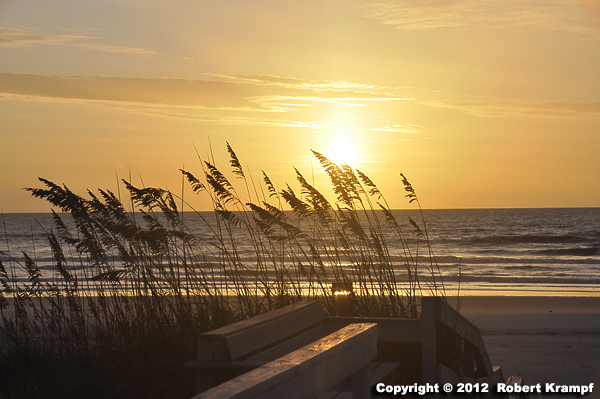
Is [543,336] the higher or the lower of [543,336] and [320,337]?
the lower

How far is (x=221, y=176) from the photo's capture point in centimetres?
499

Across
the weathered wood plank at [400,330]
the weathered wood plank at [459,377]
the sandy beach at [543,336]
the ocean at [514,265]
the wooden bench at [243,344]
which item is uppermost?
the wooden bench at [243,344]

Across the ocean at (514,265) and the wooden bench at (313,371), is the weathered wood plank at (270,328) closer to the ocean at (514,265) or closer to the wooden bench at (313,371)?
the wooden bench at (313,371)

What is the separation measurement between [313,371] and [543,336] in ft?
22.3

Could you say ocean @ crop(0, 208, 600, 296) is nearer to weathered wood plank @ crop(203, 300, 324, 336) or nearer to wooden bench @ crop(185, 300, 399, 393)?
weathered wood plank @ crop(203, 300, 324, 336)

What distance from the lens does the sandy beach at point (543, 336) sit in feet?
17.7

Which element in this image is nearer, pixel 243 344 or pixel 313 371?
pixel 313 371

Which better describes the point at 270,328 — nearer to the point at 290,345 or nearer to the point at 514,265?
the point at 290,345

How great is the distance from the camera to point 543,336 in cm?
733

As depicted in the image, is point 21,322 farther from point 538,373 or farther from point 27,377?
point 538,373

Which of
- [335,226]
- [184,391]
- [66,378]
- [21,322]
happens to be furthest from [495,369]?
[21,322]

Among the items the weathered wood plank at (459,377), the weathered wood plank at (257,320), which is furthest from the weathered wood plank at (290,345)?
the weathered wood plank at (459,377)

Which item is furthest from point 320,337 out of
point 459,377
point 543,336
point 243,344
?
point 543,336

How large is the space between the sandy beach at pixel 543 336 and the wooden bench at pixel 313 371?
3458 millimetres
